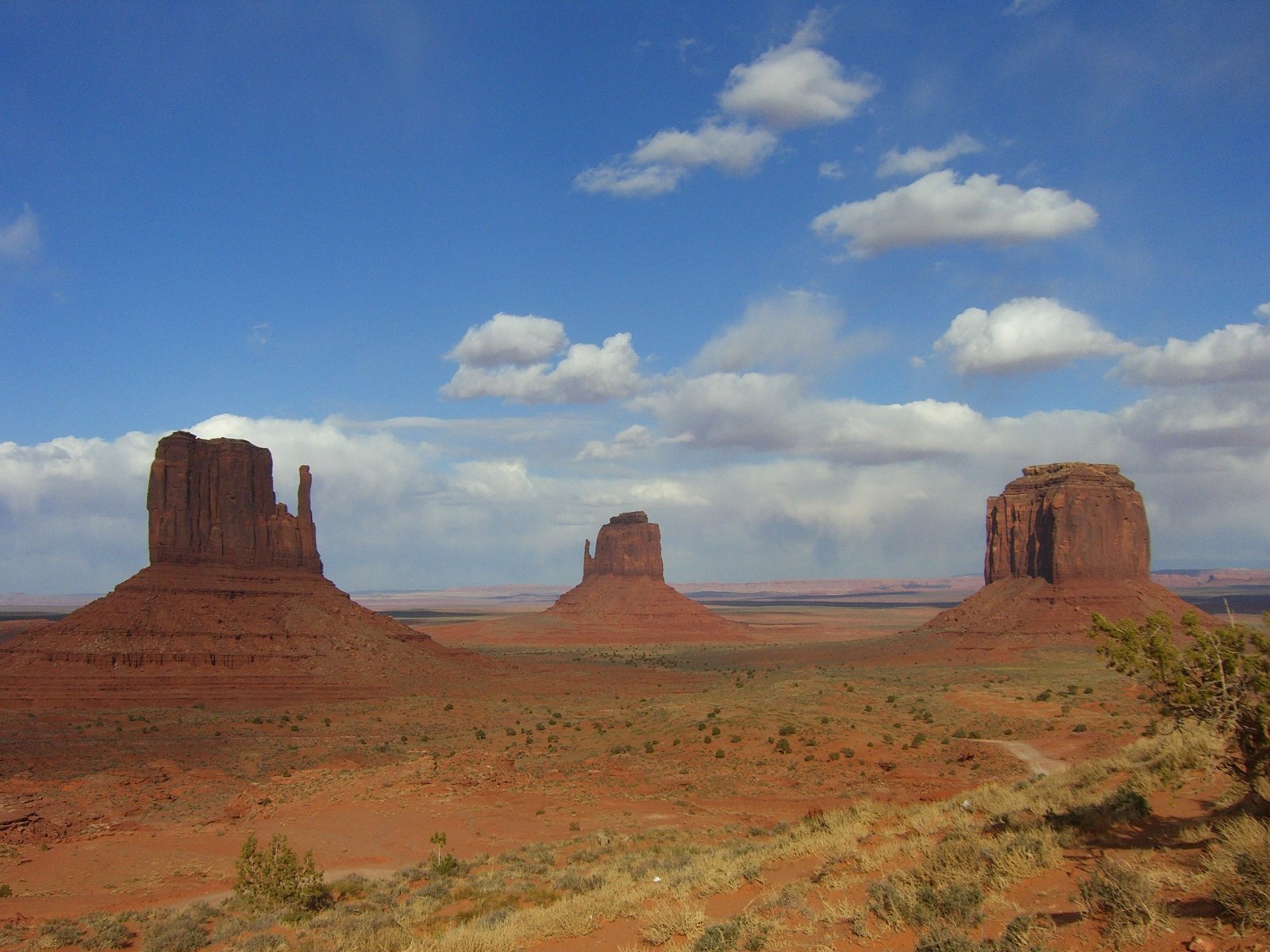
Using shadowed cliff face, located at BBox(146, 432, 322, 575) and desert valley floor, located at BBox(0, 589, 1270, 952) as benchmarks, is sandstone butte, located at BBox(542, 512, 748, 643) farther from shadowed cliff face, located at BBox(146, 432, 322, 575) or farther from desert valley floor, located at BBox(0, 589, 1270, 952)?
desert valley floor, located at BBox(0, 589, 1270, 952)

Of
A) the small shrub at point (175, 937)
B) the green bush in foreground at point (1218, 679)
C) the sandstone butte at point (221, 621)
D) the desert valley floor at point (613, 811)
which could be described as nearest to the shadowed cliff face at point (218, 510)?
the sandstone butte at point (221, 621)

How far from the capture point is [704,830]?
23797mm

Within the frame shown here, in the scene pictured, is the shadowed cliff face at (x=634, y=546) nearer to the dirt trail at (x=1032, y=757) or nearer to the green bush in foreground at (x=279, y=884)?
the dirt trail at (x=1032, y=757)

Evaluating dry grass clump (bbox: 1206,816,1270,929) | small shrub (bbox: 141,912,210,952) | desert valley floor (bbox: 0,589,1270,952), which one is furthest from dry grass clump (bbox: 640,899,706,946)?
small shrub (bbox: 141,912,210,952)

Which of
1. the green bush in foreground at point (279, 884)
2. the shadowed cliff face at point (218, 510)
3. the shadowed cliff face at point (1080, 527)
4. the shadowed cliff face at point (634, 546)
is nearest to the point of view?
the green bush in foreground at point (279, 884)

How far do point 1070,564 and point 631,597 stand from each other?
7544 cm

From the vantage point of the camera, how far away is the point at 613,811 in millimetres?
27766

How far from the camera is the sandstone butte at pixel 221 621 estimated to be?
54.1 metres

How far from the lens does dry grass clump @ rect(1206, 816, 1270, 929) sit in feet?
26.2

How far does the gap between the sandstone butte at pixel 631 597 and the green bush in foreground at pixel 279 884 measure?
370 feet

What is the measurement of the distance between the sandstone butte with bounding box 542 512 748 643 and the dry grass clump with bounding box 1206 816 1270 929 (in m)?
122

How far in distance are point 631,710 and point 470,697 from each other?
15.0m

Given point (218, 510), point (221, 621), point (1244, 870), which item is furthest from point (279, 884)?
point (218, 510)

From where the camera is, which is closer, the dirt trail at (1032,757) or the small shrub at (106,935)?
the small shrub at (106,935)
